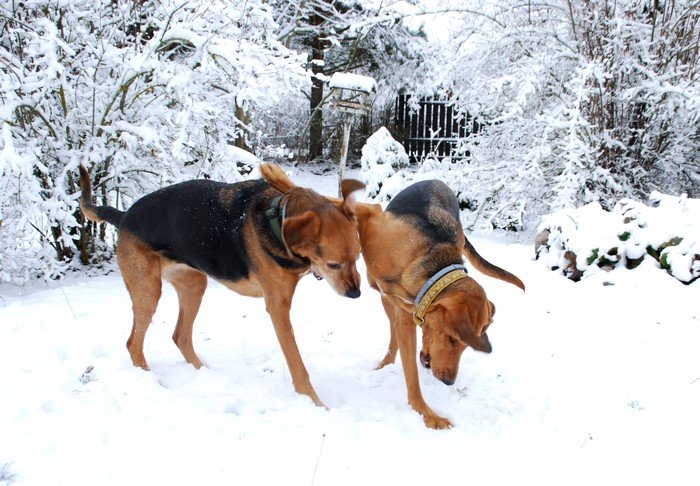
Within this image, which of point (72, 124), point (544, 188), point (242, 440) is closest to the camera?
point (242, 440)

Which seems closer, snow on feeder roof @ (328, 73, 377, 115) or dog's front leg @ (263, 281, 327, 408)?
dog's front leg @ (263, 281, 327, 408)

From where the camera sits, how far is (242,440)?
2.86 metres

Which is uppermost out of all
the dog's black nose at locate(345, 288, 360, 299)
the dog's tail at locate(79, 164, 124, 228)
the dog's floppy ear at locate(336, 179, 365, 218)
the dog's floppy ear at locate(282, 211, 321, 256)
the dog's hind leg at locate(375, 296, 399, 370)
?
the dog's floppy ear at locate(336, 179, 365, 218)

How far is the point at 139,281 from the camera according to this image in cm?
388

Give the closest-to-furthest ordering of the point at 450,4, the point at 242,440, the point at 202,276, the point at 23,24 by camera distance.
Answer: the point at 242,440 < the point at 202,276 < the point at 23,24 < the point at 450,4

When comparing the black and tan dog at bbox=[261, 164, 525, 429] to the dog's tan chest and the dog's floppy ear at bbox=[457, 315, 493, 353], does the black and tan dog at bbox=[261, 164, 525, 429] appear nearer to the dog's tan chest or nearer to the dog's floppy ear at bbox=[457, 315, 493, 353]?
the dog's floppy ear at bbox=[457, 315, 493, 353]

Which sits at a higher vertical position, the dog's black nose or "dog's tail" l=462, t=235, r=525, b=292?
the dog's black nose

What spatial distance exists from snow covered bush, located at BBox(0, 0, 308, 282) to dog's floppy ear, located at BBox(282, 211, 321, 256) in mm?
2699

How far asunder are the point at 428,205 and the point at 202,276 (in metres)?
1.89

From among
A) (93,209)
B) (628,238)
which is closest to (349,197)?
(93,209)

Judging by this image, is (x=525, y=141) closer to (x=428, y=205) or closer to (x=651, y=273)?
(x=651, y=273)

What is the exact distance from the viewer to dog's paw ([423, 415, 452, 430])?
325 centimetres

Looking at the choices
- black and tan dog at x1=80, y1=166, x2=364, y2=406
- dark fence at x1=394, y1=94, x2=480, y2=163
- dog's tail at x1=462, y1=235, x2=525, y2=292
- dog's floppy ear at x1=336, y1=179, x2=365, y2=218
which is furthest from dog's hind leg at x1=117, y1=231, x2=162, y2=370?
dark fence at x1=394, y1=94, x2=480, y2=163

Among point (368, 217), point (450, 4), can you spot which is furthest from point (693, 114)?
point (368, 217)
